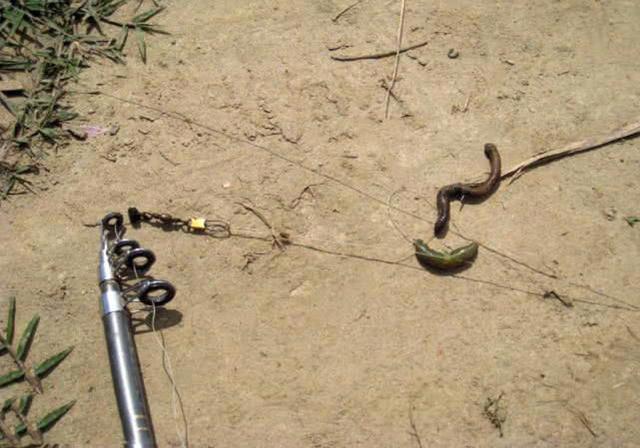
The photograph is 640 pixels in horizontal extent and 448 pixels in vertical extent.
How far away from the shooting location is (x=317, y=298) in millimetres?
4168

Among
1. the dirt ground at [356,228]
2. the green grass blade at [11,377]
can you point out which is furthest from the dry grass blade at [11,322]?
the green grass blade at [11,377]

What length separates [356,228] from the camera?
443 cm

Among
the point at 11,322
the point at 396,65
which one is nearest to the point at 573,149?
the point at 396,65

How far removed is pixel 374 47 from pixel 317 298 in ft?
7.35

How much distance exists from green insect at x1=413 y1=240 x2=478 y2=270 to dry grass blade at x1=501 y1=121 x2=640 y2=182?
692 mm

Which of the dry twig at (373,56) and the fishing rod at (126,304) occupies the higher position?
the dry twig at (373,56)

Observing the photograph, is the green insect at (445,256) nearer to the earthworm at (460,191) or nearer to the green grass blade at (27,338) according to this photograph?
the earthworm at (460,191)

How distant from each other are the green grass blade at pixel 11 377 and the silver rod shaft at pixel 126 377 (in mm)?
583

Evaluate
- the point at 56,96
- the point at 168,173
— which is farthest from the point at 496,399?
the point at 56,96

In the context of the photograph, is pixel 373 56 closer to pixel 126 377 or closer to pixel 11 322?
pixel 126 377

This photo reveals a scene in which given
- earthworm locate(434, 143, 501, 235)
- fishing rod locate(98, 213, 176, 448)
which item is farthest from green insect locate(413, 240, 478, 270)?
fishing rod locate(98, 213, 176, 448)

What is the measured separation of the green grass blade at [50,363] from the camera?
12.7 feet

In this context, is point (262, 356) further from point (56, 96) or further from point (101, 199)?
point (56, 96)

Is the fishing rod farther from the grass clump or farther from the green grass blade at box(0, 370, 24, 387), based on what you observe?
the grass clump
